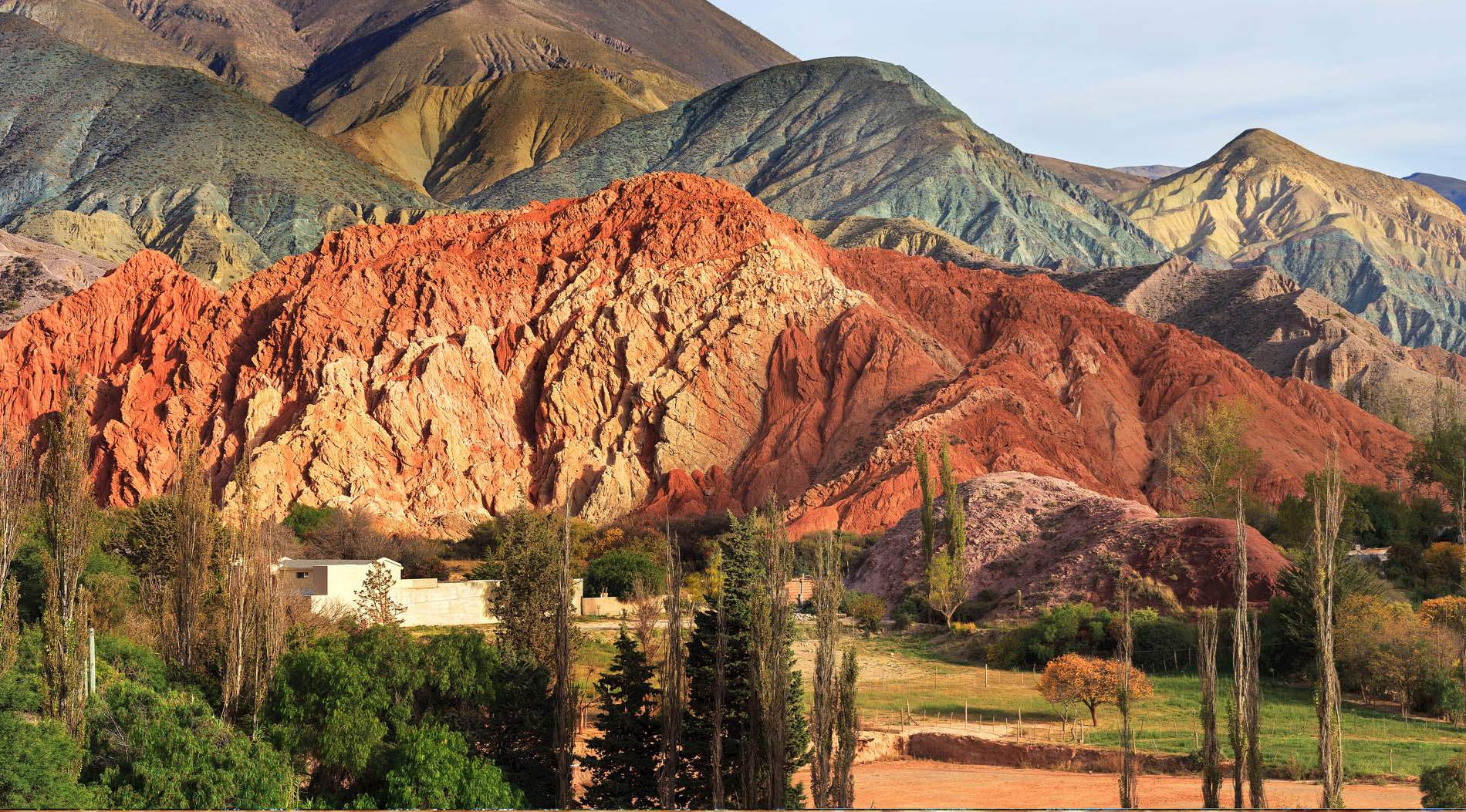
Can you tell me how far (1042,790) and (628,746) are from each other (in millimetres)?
8383

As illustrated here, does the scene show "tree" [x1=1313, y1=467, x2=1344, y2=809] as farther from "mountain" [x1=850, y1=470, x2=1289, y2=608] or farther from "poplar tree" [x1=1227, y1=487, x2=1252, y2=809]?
"mountain" [x1=850, y1=470, x2=1289, y2=608]

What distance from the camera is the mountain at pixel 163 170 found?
15162cm

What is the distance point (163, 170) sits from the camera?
17138cm

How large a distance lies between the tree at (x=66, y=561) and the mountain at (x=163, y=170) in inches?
4654

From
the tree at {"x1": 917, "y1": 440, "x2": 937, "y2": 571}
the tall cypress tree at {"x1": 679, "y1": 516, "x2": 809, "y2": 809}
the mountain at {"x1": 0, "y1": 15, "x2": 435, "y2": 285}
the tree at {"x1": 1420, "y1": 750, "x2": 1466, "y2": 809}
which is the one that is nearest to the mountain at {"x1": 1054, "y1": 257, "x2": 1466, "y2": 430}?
the tree at {"x1": 917, "y1": 440, "x2": 937, "y2": 571}

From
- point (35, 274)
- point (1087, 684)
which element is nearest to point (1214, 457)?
point (1087, 684)

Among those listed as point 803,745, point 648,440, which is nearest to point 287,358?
point 648,440

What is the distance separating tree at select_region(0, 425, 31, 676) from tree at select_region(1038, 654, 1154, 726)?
22.2 m

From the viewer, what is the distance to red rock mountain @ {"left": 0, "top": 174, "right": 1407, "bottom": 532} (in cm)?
7669

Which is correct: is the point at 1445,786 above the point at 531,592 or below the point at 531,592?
below

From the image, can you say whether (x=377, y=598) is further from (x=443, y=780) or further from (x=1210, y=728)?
(x=1210, y=728)

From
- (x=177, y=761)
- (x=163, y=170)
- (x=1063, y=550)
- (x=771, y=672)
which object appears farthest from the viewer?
(x=163, y=170)

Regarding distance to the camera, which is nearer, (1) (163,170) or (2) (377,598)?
(2) (377,598)

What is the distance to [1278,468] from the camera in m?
78.4
